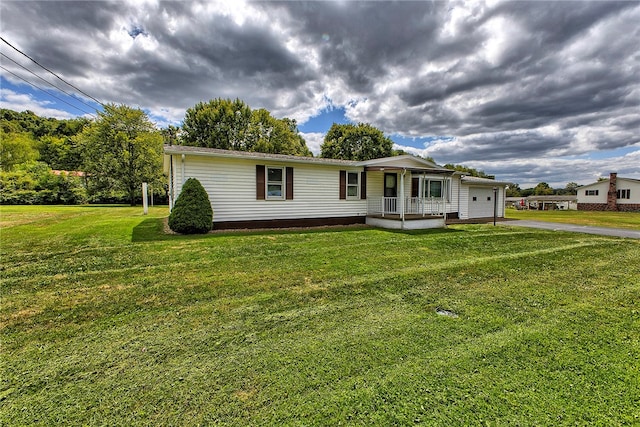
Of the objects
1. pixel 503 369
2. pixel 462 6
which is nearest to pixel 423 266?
pixel 503 369

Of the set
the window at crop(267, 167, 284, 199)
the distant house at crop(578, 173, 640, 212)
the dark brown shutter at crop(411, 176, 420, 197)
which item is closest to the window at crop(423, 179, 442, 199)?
the dark brown shutter at crop(411, 176, 420, 197)

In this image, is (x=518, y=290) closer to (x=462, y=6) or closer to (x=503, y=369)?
(x=503, y=369)

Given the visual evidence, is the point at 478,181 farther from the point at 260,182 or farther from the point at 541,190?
the point at 541,190

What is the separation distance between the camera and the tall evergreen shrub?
861 centimetres

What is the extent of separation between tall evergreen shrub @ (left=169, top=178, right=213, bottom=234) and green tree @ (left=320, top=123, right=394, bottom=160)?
27.0 m

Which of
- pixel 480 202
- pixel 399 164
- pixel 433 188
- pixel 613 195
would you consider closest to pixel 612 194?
pixel 613 195

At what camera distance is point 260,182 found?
10.4m

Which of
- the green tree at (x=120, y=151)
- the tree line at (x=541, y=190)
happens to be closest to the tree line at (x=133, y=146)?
the green tree at (x=120, y=151)

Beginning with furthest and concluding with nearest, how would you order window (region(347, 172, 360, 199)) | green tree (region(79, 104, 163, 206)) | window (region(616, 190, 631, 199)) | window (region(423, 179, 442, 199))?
window (region(616, 190, 631, 199)) < green tree (region(79, 104, 163, 206)) < window (region(423, 179, 442, 199)) < window (region(347, 172, 360, 199))

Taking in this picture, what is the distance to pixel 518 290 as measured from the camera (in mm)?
4094

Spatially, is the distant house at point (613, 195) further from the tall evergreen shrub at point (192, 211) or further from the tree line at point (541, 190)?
the tall evergreen shrub at point (192, 211)

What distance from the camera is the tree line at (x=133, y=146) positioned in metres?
25.7

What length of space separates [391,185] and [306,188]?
4617mm

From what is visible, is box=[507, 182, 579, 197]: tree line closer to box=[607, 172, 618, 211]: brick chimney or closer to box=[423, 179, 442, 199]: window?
box=[607, 172, 618, 211]: brick chimney
